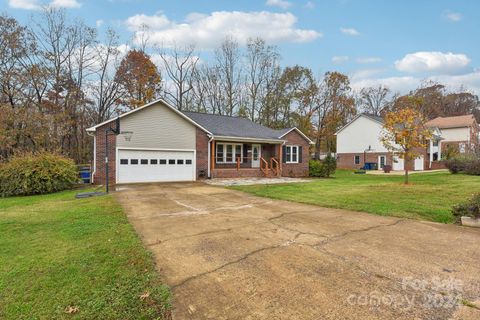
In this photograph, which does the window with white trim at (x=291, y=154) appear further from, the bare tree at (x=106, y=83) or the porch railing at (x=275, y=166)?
the bare tree at (x=106, y=83)

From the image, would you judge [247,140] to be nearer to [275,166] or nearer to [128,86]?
[275,166]

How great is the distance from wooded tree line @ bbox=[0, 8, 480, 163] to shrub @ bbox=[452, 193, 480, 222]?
2196 cm

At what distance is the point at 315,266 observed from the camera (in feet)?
12.0

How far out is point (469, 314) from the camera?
254 centimetres

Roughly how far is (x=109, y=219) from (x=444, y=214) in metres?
8.45

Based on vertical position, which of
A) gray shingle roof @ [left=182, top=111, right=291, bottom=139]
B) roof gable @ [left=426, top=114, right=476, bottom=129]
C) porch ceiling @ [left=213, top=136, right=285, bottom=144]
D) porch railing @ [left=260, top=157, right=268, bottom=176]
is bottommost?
porch railing @ [left=260, top=157, right=268, bottom=176]

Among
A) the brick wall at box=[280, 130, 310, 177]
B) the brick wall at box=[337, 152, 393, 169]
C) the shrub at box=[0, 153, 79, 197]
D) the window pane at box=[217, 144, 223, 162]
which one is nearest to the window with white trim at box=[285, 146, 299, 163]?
the brick wall at box=[280, 130, 310, 177]

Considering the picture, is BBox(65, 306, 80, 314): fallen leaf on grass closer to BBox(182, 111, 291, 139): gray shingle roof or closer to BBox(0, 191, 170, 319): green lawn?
BBox(0, 191, 170, 319): green lawn

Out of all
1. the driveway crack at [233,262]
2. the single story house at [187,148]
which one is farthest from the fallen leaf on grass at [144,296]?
the single story house at [187,148]

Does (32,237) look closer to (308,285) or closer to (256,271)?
(256,271)

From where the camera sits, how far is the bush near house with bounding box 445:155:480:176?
60.3ft

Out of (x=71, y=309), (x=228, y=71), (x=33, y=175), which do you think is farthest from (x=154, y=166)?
(x=228, y=71)

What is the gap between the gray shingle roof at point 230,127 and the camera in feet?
63.2

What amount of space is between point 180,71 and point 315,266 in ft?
104
